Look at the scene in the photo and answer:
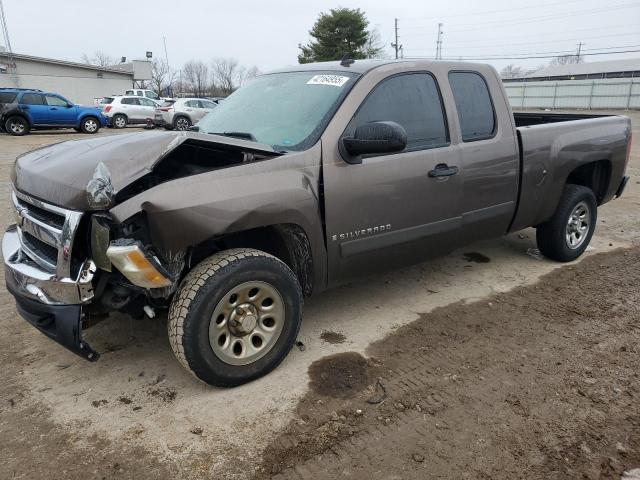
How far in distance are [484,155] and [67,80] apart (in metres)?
41.4

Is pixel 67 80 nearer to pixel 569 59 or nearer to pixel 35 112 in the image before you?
pixel 35 112

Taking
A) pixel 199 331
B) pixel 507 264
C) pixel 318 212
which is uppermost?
pixel 318 212

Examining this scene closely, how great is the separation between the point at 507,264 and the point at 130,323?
357 centimetres

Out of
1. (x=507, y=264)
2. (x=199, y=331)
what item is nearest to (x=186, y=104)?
(x=507, y=264)

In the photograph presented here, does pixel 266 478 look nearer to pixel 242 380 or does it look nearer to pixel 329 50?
pixel 242 380

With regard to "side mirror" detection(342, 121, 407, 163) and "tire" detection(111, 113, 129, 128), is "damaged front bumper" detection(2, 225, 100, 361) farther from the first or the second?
"tire" detection(111, 113, 129, 128)

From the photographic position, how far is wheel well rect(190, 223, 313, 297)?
306cm

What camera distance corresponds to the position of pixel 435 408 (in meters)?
2.76

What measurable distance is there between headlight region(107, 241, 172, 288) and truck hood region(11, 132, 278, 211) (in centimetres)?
27

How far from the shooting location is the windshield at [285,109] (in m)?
3.26

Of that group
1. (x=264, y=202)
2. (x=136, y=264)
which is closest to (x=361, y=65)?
Answer: (x=264, y=202)

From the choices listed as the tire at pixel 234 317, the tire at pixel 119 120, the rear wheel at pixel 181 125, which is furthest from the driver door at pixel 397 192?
the tire at pixel 119 120

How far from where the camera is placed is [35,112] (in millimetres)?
19688

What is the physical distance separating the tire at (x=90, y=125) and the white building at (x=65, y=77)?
1719 centimetres
